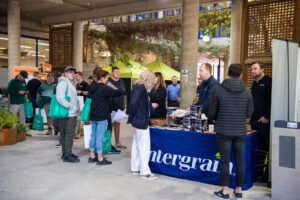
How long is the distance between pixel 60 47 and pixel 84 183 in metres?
10.8

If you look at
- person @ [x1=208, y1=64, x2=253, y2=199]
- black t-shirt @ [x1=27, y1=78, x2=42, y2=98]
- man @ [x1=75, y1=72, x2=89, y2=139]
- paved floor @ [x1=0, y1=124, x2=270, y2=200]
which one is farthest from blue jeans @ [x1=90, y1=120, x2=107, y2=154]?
black t-shirt @ [x1=27, y1=78, x2=42, y2=98]

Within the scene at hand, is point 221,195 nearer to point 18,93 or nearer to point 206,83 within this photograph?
point 206,83

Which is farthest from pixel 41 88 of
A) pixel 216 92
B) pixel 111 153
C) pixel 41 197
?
pixel 216 92

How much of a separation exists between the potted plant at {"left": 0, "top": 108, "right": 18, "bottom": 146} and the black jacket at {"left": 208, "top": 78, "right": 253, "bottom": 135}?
4628 mm

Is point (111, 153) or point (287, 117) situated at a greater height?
point (287, 117)

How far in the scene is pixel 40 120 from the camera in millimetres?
8367

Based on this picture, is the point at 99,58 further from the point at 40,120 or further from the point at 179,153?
the point at 179,153

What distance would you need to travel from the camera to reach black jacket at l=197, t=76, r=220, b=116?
4.27 metres

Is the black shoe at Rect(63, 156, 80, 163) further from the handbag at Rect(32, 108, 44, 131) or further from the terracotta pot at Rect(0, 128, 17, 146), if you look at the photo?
the handbag at Rect(32, 108, 44, 131)

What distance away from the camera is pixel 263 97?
453 centimetres

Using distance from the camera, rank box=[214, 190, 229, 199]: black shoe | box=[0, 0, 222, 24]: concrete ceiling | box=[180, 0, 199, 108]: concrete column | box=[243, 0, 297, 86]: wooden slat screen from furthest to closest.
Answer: box=[0, 0, 222, 24]: concrete ceiling, box=[243, 0, 297, 86]: wooden slat screen, box=[180, 0, 199, 108]: concrete column, box=[214, 190, 229, 199]: black shoe

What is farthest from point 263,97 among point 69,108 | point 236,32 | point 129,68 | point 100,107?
point 129,68

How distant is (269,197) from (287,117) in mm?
1117

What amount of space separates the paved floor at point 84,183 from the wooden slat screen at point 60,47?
28.8 ft
